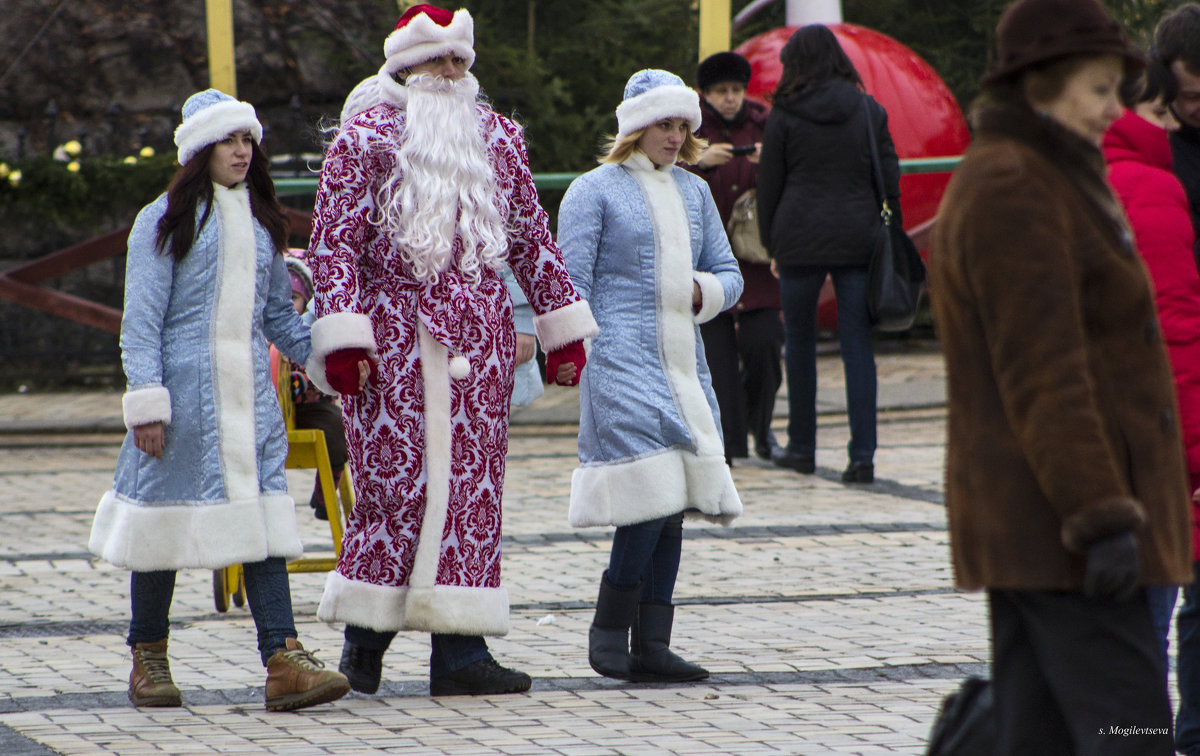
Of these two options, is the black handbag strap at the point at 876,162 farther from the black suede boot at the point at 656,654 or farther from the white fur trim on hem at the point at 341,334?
the white fur trim on hem at the point at 341,334

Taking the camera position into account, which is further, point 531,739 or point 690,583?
point 690,583

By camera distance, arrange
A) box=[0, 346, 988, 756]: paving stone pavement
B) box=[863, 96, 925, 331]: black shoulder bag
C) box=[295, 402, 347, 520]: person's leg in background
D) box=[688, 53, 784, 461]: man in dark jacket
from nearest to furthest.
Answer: box=[0, 346, 988, 756]: paving stone pavement, box=[295, 402, 347, 520]: person's leg in background, box=[863, 96, 925, 331]: black shoulder bag, box=[688, 53, 784, 461]: man in dark jacket

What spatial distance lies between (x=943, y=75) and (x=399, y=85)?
40.4 ft

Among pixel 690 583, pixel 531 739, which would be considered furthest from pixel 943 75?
pixel 531 739

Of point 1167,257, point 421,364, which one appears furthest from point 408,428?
point 1167,257

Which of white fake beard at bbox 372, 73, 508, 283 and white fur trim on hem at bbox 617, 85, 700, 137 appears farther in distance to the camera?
white fur trim on hem at bbox 617, 85, 700, 137

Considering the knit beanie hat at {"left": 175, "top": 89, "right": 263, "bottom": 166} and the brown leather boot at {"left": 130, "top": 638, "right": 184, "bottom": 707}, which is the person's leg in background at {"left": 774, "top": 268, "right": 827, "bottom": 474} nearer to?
the knit beanie hat at {"left": 175, "top": 89, "right": 263, "bottom": 166}

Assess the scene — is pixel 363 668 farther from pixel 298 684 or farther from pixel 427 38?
pixel 427 38

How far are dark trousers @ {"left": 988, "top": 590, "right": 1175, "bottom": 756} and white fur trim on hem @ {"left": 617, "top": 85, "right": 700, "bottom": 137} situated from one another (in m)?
2.72

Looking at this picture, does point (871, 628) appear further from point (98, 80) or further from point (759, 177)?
point (98, 80)

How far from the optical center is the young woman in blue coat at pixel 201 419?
16.5 feet

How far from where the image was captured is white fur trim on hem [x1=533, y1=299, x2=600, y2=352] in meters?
5.16

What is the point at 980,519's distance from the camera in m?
3.02

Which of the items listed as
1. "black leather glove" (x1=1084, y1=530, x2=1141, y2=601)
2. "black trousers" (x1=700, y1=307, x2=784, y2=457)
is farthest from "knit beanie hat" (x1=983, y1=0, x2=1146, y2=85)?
"black trousers" (x1=700, y1=307, x2=784, y2=457)
